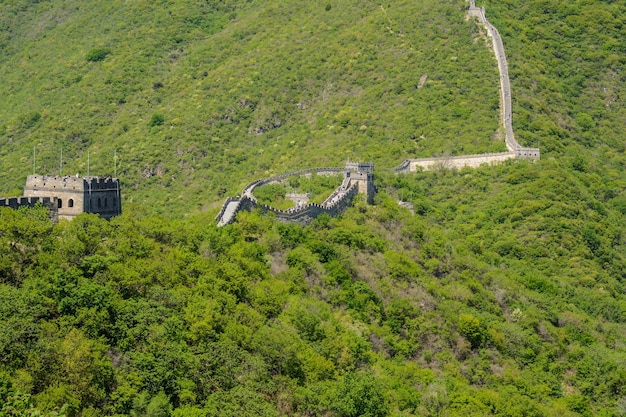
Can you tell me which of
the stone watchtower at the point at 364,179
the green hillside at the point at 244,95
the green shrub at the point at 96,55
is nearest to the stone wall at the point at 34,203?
the stone watchtower at the point at 364,179

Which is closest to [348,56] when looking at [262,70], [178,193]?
[262,70]

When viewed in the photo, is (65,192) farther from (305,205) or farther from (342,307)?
(305,205)

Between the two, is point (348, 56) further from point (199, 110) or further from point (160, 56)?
point (160, 56)

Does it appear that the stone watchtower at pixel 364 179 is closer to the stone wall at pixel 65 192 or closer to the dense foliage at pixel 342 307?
the dense foliage at pixel 342 307

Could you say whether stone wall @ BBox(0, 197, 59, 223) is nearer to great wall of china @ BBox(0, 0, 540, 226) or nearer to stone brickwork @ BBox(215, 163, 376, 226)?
great wall of china @ BBox(0, 0, 540, 226)

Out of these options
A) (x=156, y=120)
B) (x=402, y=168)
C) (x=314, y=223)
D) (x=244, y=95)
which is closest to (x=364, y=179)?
(x=314, y=223)

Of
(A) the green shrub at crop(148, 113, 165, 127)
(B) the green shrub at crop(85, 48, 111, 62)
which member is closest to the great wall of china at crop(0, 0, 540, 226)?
(A) the green shrub at crop(148, 113, 165, 127)
